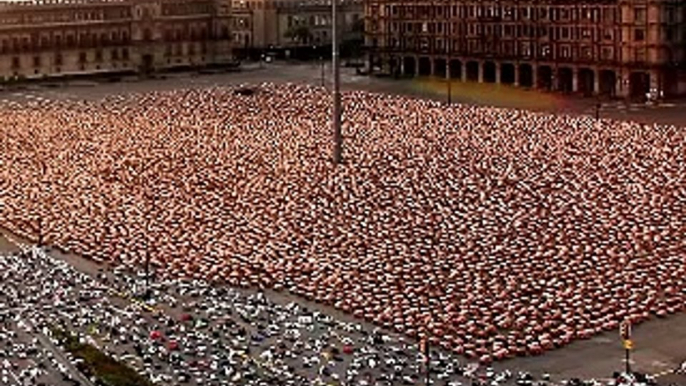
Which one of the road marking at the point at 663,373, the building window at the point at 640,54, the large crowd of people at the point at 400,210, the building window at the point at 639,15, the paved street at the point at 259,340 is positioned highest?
the building window at the point at 639,15

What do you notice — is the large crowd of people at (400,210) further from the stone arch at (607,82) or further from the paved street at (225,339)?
the stone arch at (607,82)

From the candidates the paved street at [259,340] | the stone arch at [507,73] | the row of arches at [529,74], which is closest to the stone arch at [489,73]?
the row of arches at [529,74]

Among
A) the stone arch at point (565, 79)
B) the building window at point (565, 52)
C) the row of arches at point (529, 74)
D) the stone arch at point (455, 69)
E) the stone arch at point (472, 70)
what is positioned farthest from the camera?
the stone arch at point (455, 69)

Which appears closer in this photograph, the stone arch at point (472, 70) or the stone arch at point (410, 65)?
the stone arch at point (472, 70)

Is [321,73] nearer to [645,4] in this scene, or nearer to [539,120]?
[645,4]

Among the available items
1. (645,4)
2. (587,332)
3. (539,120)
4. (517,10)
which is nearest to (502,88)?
(517,10)

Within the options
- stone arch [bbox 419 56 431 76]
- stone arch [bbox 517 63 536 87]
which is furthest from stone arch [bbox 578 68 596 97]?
stone arch [bbox 419 56 431 76]
